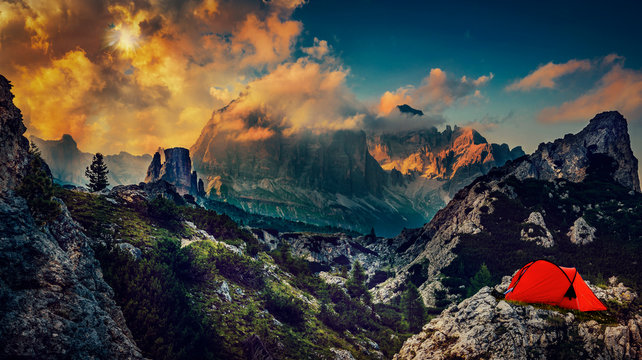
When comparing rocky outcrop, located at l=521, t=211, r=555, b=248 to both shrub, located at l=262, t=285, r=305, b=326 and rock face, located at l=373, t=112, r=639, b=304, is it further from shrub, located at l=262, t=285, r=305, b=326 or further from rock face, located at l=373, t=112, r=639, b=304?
shrub, located at l=262, t=285, r=305, b=326

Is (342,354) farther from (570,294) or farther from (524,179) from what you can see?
(524,179)

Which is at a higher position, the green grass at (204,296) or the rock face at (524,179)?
the rock face at (524,179)

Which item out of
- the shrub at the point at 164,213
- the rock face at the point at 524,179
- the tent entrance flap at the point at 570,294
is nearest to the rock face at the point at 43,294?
the shrub at the point at 164,213

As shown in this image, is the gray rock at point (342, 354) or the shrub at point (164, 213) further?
the shrub at point (164, 213)

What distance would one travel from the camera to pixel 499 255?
108875mm

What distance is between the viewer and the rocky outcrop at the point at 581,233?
105 metres

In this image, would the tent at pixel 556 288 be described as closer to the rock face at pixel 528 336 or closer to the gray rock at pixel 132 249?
the rock face at pixel 528 336

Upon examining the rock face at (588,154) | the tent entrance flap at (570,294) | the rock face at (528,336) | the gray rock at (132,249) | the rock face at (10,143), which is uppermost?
the rock face at (588,154)

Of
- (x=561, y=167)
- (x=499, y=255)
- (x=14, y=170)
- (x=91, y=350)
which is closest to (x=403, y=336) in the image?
(x=91, y=350)

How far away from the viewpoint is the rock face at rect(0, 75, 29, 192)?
19688 millimetres

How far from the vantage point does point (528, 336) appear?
3047 centimetres

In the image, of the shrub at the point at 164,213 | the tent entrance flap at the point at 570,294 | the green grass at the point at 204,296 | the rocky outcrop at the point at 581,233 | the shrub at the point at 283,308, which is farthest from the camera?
the rocky outcrop at the point at 581,233

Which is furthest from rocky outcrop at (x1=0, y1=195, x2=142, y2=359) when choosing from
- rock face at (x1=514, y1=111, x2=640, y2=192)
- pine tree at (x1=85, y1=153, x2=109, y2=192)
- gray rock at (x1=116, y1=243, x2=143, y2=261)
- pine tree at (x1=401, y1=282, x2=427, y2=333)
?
rock face at (x1=514, y1=111, x2=640, y2=192)

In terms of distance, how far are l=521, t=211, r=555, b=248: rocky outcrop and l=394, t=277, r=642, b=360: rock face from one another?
84.8 meters
